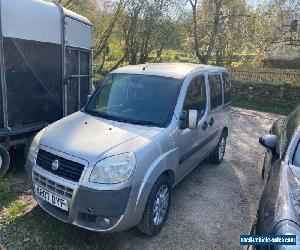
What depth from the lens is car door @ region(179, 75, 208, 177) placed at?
4.57 metres

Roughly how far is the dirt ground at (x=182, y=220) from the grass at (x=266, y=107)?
30.0 ft

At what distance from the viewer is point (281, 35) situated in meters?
17.9

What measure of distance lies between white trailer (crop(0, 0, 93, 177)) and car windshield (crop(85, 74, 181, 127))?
1.34 metres

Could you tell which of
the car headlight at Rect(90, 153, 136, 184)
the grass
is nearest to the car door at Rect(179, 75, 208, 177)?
the car headlight at Rect(90, 153, 136, 184)

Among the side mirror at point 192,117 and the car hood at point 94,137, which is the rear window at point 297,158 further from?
the car hood at point 94,137

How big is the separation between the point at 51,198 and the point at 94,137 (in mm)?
831

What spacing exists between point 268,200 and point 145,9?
16.6 m

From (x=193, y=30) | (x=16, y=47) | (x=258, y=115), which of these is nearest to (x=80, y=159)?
(x=16, y=47)

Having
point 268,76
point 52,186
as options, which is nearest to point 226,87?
point 52,186

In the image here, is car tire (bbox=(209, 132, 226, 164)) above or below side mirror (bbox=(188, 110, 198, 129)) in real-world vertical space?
below

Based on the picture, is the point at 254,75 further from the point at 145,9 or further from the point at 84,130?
the point at 84,130

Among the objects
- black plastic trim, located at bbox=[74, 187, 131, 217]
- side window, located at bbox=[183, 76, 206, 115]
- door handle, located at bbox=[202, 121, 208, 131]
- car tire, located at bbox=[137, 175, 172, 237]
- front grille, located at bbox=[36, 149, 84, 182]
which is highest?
side window, located at bbox=[183, 76, 206, 115]

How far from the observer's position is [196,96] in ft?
16.6

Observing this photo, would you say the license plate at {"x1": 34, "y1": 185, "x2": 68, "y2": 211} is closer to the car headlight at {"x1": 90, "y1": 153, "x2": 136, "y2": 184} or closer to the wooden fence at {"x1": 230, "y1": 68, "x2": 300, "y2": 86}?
the car headlight at {"x1": 90, "y1": 153, "x2": 136, "y2": 184}
